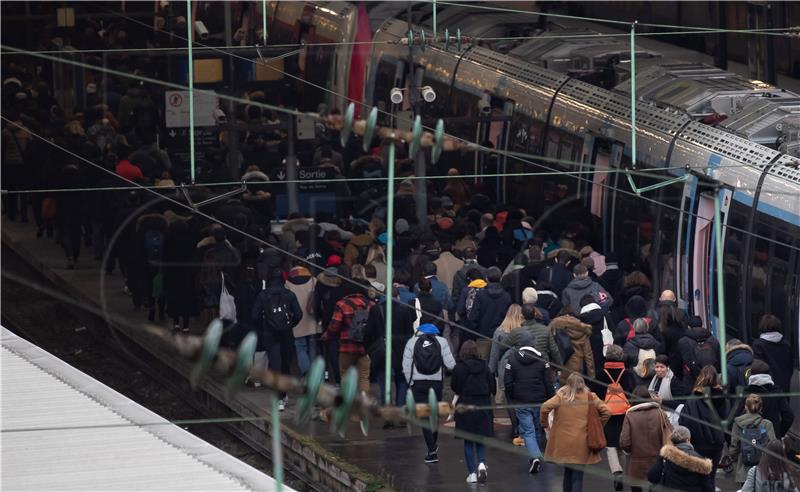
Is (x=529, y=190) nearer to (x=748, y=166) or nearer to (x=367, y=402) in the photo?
(x=748, y=166)

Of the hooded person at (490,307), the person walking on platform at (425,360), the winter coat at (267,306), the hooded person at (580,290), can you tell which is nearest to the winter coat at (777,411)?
the hooded person at (580,290)

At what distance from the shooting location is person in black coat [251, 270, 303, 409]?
56.2 feet

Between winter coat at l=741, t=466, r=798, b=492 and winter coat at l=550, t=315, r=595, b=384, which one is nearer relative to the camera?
winter coat at l=741, t=466, r=798, b=492

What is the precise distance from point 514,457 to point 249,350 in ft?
31.9

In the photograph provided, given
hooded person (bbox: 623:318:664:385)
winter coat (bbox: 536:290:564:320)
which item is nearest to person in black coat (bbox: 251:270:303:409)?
winter coat (bbox: 536:290:564:320)

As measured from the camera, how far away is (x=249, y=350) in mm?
6668

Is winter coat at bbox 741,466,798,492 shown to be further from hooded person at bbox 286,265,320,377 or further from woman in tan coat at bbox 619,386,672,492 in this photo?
hooded person at bbox 286,265,320,377

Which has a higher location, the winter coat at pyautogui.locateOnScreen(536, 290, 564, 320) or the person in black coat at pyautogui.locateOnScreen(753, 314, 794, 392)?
the person in black coat at pyautogui.locateOnScreen(753, 314, 794, 392)

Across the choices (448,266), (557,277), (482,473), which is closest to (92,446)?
(482,473)

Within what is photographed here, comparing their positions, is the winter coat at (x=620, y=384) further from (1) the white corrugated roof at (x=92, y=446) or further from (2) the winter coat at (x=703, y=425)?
(1) the white corrugated roof at (x=92, y=446)

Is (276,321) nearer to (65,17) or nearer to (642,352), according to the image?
(642,352)

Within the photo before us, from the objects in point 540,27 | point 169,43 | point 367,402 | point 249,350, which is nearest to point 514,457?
point 367,402

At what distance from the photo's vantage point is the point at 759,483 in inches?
536

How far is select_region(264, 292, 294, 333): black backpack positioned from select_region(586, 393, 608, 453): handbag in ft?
12.5
